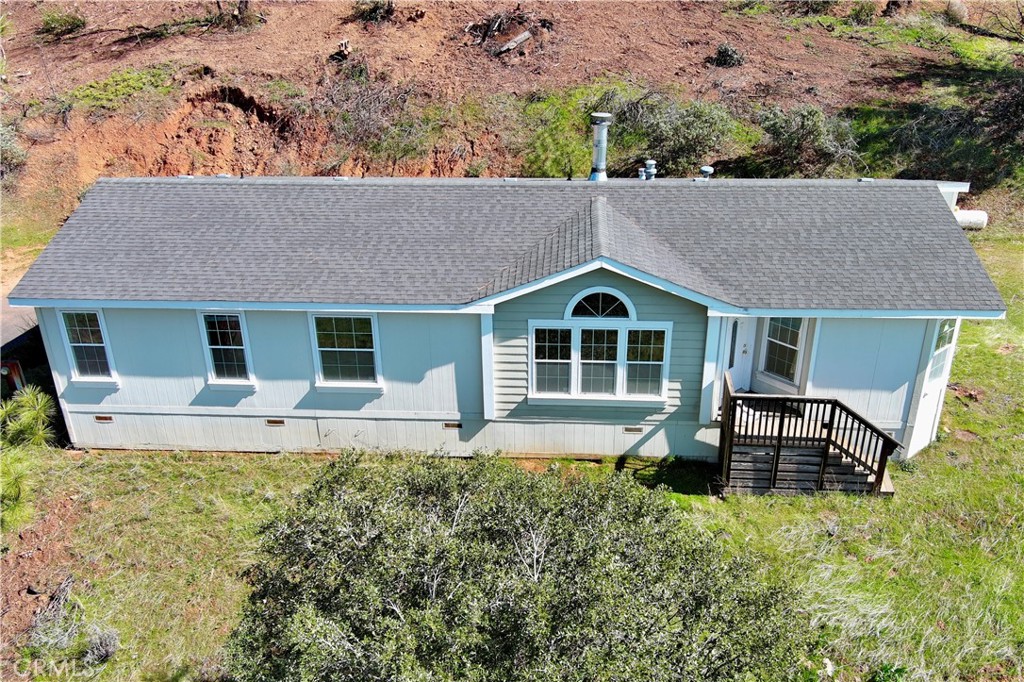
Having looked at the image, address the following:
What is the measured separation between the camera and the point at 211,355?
41.2 ft

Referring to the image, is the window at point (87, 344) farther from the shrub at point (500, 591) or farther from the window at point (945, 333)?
the window at point (945, 333)

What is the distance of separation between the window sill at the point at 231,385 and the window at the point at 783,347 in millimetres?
9175

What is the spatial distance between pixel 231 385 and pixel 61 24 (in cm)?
2774

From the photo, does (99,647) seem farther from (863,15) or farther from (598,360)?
(863,15)

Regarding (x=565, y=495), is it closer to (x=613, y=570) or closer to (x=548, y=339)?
(x=613, y=570)

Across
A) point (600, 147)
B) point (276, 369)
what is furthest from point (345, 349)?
point (600, 147)

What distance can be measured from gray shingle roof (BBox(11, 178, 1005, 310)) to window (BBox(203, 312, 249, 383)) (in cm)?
49

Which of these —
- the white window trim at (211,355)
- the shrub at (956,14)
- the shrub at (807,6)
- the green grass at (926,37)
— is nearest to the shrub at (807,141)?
the green grass at (926,37)

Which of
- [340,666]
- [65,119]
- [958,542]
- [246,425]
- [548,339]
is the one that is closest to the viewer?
[340,666]

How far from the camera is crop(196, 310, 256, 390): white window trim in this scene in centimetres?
1223

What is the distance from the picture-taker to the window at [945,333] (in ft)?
39.0

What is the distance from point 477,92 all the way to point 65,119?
15260 millimetres

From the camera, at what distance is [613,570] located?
591 centimetres

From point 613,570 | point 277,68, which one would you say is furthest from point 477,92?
point 613,570
